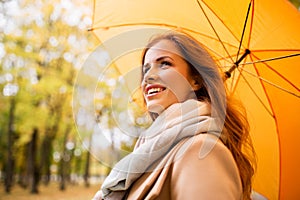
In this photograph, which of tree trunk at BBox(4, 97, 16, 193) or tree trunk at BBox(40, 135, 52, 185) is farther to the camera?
tree trunk at BBox(40, 135, 52, 185)

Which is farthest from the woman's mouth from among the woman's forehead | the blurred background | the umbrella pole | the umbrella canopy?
the blurred background

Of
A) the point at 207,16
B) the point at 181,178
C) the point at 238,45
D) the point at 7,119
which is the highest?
the point at 207,16

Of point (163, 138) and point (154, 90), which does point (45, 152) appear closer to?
point (154, 90)

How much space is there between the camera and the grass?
8.31 meters

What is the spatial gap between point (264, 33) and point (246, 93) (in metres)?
0.34

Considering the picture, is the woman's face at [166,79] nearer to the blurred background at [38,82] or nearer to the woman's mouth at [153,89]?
the woman's mouth at [153,89]

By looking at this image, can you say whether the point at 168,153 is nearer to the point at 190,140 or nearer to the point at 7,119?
the point at 190,140

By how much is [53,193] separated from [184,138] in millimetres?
8803

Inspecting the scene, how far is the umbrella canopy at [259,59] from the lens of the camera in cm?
184

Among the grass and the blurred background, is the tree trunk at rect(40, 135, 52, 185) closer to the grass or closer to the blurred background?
the blurred background

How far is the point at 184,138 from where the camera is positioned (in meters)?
1.00

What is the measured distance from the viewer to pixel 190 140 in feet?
3.18

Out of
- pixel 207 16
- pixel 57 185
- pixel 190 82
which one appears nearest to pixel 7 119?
pixel 57 185

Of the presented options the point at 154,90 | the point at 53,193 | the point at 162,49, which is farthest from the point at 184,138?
the point at 53,193
